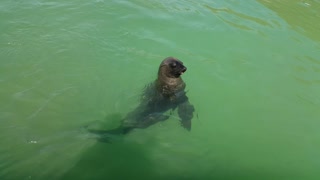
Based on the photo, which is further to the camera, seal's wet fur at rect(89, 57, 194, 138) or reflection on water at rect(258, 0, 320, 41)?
reflection on water at rect(258, 0, 320, 41)

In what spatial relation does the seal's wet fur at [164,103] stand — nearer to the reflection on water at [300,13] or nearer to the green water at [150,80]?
the green water at [150,80]

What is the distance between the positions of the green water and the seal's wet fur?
19cm

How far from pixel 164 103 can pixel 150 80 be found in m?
1.32

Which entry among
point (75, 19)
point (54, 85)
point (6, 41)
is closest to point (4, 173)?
point (54, 85)

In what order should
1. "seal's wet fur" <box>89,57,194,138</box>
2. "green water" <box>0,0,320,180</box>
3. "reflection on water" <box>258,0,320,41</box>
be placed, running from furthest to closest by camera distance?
"reflection on water" <box>258,0,320,41</box>, "seal's wet fur" <box>89,57,194,138</box>, "green water" <box>0,0,320,180</box>

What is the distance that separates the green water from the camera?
6.32 meters

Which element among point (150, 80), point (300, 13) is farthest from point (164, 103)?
point (300, 13)

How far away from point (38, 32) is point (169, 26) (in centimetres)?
336

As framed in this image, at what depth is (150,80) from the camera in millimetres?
8258

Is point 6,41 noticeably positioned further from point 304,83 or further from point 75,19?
point 304,83

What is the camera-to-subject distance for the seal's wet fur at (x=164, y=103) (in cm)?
682

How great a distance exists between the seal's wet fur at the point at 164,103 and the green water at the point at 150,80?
19cm

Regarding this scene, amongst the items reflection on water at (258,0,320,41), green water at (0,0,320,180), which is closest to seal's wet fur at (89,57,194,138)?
green water at (0,0,320,180)

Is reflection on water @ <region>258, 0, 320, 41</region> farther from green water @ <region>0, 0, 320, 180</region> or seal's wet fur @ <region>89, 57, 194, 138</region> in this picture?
seal's wet fur @ <region>89, 57, 194, 138</region>
